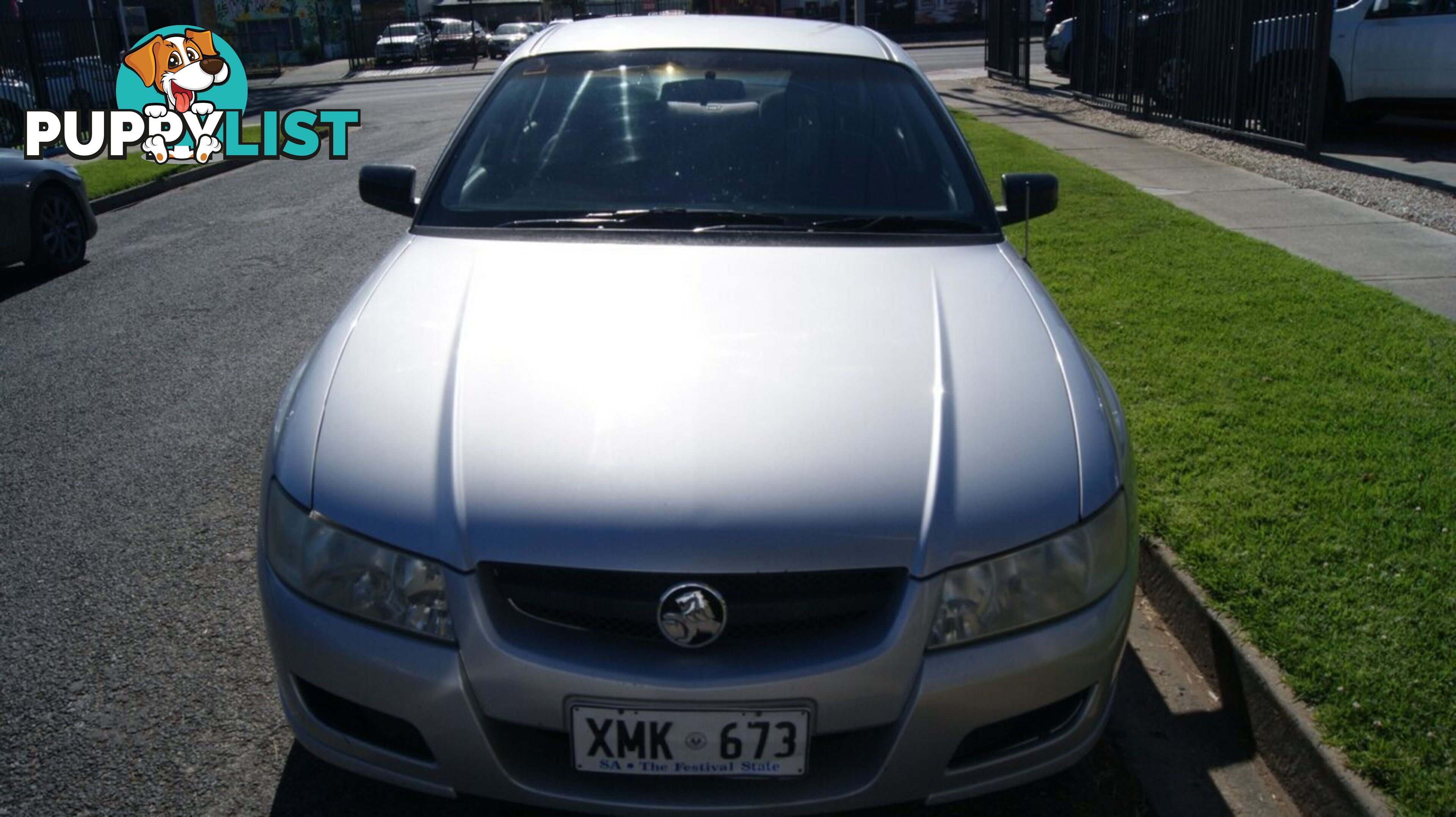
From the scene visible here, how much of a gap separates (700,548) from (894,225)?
159cm

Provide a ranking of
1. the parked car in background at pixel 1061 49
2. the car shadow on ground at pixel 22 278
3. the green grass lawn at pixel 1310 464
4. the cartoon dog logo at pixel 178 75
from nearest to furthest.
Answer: the green grass lawn at pixel 1310 464
the car shadow on ground at pixel 22 278
the cartoon dog logo at pixel 178 75
the parked car in background at pixel 1061 49

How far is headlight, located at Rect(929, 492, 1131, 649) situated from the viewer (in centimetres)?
237

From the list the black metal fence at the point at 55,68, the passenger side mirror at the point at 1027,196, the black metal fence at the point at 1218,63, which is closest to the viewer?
the passenger side mirror at the point at 1027,196

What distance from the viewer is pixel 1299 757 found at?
9.57 ft

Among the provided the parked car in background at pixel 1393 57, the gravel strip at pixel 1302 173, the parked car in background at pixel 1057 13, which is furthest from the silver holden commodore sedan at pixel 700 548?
the parked car in background at pixel 1057 13

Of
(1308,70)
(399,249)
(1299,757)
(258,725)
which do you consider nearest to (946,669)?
(1299,757)

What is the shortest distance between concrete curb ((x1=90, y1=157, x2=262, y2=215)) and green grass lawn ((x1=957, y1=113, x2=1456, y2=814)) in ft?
32.3

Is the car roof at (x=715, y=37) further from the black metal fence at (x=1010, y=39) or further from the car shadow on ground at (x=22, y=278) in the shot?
the black metal fence at (x=1010, y=39)

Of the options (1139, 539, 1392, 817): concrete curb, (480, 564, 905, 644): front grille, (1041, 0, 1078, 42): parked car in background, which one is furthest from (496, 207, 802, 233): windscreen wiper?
(1041, 0, 1078, 42): parked car in background

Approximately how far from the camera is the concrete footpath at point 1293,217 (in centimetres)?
719

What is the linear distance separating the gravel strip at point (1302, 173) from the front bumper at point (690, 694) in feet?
24.8

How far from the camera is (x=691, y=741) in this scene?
7.55ft

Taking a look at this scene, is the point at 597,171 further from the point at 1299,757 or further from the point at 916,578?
the point at 1299,757

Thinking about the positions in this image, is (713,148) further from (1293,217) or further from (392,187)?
(1293,217)
